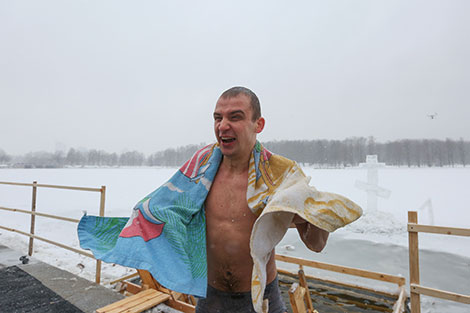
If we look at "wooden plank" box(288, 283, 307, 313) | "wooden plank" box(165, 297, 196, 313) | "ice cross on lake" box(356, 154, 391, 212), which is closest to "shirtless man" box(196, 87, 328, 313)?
"wooden plank" box(288, 283, 307, 313)

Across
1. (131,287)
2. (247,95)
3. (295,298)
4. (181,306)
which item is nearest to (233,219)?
(247,95)

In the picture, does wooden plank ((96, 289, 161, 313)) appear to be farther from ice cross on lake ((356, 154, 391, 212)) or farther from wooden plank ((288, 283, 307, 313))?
ice cross on lake ((356, 154, 391, 212))

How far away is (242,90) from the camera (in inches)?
46.6

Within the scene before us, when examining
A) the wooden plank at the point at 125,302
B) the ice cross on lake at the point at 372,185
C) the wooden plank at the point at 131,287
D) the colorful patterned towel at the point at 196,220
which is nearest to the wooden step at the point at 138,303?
the wooden plank at the point at 125,302

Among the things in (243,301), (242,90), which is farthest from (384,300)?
(242,90)

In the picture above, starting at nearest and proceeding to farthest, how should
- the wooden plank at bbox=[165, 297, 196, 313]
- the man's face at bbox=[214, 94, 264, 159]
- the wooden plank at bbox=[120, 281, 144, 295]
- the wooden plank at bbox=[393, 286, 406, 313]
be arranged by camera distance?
the man's face at bbox=[214, 94, 264, 159] → the wooden plank at bbox=[165, 297, 196, 313] → the wooden plank at bbox=[393, 286, 406, 313] → the wooden plank at bbox=[120, 281, 144, 295]

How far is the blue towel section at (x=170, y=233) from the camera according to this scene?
1027mm

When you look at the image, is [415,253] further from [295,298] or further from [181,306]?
[181,306]

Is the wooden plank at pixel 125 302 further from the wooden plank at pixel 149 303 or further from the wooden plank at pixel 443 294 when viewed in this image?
the wooden plank at pixel 443 294

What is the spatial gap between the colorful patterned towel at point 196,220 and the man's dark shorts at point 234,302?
0.10m

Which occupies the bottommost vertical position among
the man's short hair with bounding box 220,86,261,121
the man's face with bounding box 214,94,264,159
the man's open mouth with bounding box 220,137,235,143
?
the man's open mouth with bounding box 220,137,235,143

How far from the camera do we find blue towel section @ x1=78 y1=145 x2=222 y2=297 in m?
1.03

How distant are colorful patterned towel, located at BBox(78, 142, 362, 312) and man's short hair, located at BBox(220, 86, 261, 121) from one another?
0.18m

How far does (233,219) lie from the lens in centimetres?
120
